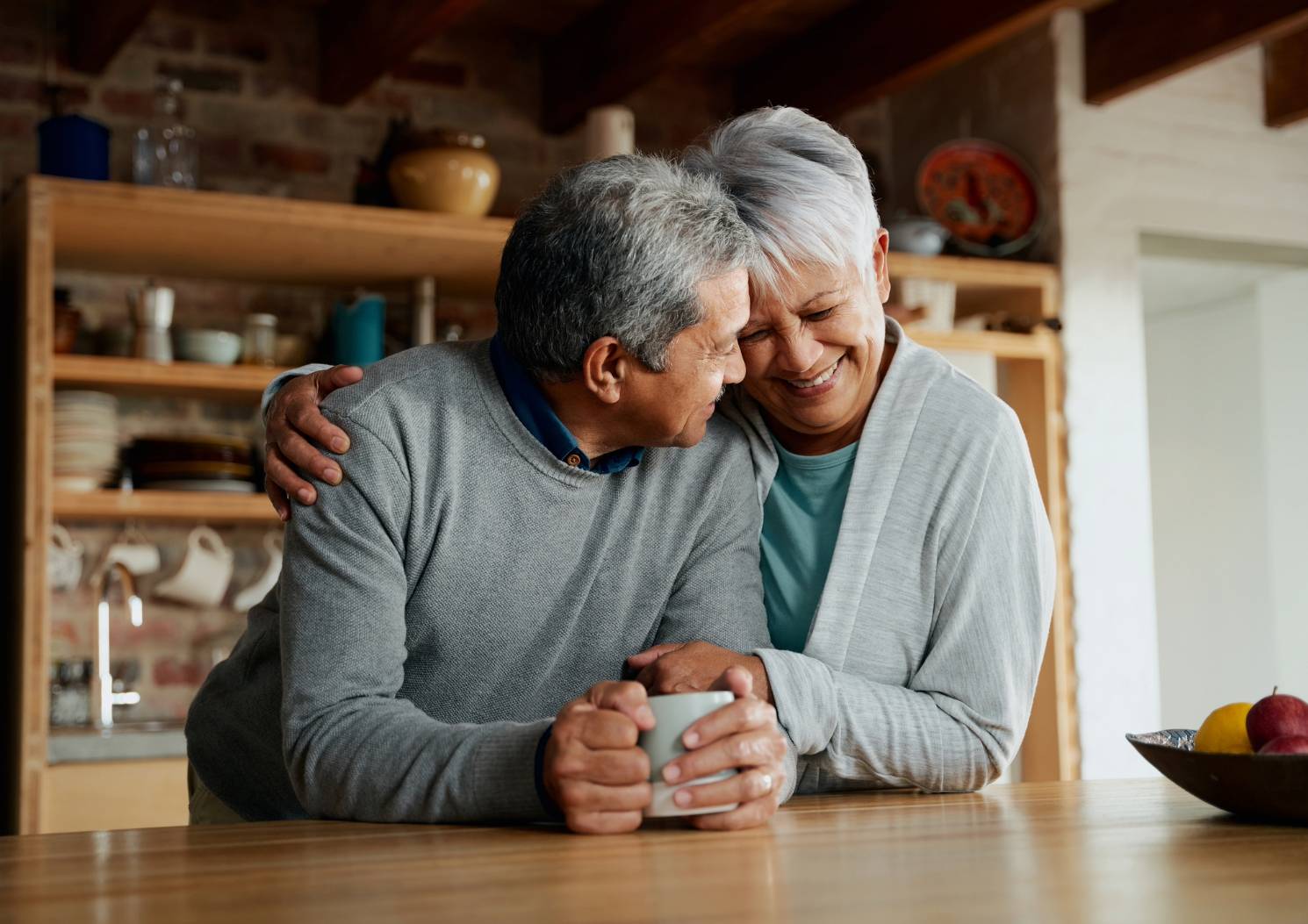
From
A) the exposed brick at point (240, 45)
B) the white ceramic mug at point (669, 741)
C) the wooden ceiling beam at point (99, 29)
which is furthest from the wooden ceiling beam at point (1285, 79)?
the white ceramic mug at point (669, 741)

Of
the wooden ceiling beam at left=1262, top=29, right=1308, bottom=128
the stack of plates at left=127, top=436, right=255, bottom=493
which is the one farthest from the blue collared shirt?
the wooden ceiling beam at left=1262, top=29, right=1308, bottom=128

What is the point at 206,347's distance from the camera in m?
3.82

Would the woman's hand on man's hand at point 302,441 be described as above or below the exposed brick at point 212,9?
below

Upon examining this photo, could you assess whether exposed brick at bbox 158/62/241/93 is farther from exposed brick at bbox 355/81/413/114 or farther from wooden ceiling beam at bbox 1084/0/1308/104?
wooden ceiling beam at bbox 1084/0/1308/104

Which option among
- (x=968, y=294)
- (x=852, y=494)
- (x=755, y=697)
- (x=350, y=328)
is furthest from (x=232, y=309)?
(x=755, y=697)

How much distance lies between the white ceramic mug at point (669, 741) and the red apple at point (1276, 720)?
1.53 ft

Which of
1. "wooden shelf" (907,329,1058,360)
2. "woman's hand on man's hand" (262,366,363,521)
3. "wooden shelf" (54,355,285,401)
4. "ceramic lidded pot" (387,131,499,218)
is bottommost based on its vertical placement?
"woman's hand on man's hand" (262,366,363,521)

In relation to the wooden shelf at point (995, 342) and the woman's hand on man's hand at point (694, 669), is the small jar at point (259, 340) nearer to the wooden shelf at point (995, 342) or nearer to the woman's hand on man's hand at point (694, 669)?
the wooden shelf at point (995, 342)

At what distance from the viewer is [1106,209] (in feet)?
14.9

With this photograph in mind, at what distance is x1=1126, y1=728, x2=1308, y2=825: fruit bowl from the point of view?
1204 mm

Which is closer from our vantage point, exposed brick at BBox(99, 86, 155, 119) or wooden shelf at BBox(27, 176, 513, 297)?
wooden shelf at BBox(27, 176, 513, 297)

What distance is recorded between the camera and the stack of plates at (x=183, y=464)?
3.81m

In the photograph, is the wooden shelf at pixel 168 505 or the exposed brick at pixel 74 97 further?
the exposed brick at pixel 74 97

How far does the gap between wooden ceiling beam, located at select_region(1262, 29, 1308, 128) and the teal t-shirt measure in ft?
11.9
